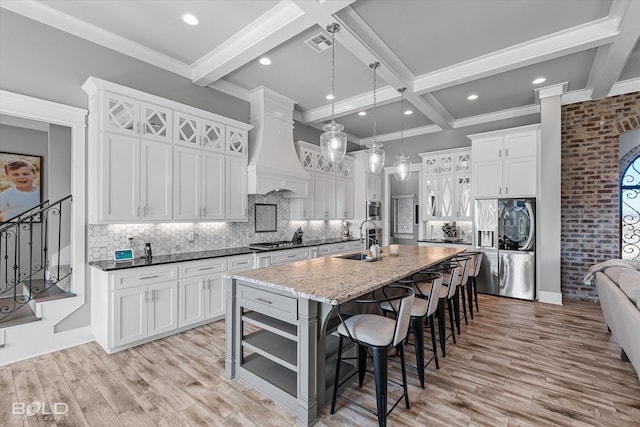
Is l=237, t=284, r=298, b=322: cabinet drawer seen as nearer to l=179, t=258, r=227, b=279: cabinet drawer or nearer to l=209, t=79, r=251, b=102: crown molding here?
l=179, t=258, r=227, b=279: cabinet drawer

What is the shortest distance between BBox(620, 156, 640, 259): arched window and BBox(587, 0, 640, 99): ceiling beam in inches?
52.9

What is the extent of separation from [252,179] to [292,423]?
326 centimetres

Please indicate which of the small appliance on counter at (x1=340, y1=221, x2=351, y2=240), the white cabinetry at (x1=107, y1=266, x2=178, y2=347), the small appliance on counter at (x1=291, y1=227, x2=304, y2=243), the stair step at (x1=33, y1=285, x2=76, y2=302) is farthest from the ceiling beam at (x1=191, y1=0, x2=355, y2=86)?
the small appliance on counter at (x1=340, y1=221, x2=351, y2=240)

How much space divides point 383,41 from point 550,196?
3.58 m

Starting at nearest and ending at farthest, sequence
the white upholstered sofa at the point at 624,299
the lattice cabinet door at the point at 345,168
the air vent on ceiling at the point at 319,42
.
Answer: the white upholstered sofa at the point at 624,299, the air vent on ceiling at the point at 319,42, the lattice cabinet door at the point at 345,168

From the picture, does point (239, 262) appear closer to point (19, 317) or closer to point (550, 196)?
point (19, 317)

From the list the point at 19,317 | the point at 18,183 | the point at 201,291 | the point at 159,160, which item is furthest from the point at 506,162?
the point at 18,183

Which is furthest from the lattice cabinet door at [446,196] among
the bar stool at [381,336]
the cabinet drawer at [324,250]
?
the bar stool at [381,336]

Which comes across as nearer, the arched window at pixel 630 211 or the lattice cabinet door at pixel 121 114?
the lattice cabinet door at pixel 121 114

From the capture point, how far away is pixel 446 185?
5.99 m

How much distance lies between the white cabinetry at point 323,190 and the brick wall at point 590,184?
12.8 feet

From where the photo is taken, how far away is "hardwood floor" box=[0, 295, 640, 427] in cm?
Answer: 202

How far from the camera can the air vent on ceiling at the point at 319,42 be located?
127 inches

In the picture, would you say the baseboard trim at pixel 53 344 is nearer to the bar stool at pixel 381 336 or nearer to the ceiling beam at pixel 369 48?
the bar stool at pixel 381 336
